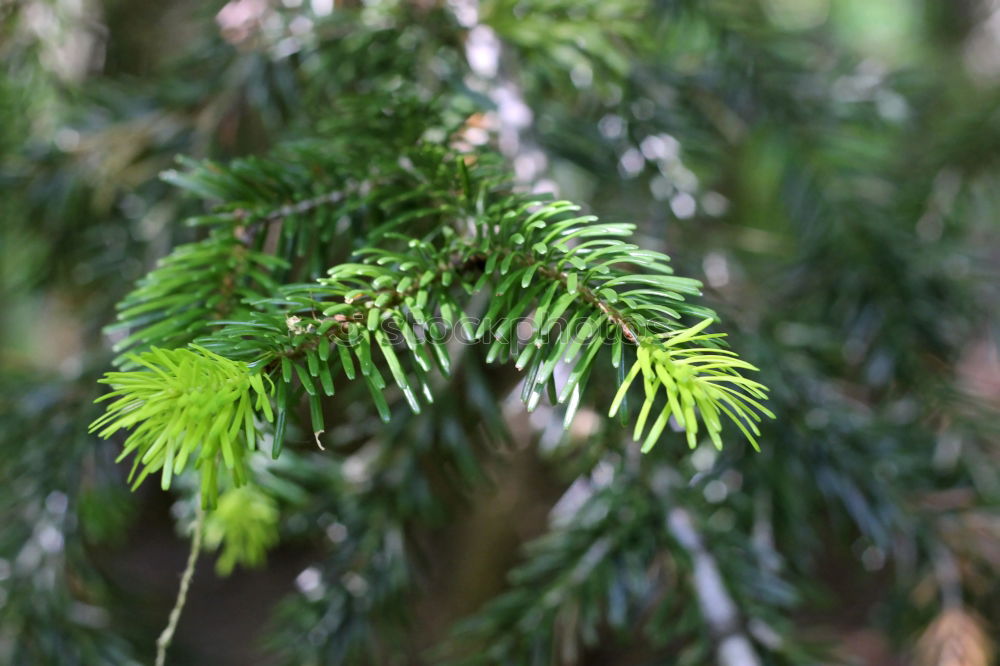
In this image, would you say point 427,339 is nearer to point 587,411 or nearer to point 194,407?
point 194,407

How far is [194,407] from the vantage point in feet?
1.04

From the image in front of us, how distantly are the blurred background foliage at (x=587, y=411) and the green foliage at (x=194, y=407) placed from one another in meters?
0.30

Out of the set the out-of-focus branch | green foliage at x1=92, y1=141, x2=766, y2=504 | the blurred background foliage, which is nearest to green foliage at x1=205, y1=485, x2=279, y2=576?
the blurred background foliage

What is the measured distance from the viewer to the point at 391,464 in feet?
2.43

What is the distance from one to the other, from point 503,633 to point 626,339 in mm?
400

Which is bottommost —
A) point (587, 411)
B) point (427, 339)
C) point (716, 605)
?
point (716, 605)

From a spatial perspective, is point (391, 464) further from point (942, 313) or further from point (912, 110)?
point (912, 110)

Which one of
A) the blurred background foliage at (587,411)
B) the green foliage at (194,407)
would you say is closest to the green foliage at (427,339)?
the green foliage at (194,407)

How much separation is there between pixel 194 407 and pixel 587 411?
49cm

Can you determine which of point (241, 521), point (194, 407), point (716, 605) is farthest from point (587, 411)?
point (194, 407)

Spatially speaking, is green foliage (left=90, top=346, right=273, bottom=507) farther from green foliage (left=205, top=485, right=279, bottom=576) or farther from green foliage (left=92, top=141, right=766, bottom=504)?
green foliage (left=205, top=485, right=279, bottom=576)

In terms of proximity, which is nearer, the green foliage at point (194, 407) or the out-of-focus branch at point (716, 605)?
the green foliage at point (194, 407)

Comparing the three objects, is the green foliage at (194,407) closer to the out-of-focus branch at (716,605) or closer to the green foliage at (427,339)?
the green foliage at (427,339)

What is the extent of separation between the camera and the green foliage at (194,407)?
1.04 feet
